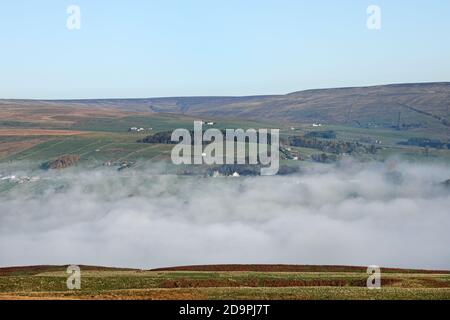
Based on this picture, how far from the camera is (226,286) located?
57812 mm

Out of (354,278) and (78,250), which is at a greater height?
(354,278)

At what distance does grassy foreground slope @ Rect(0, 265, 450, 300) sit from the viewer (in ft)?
145

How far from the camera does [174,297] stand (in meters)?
43.2

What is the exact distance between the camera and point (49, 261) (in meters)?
177

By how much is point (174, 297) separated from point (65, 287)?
13870 millimetres

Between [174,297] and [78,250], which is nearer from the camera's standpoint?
[174,297]

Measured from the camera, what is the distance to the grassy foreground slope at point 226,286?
1741 inches

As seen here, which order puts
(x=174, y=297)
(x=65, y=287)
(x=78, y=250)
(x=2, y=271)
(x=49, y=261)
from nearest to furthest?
(x=174, y=297), (x=65, y=287), (x=2, y=271), (x=49, y=261), (x=78, y=250)
